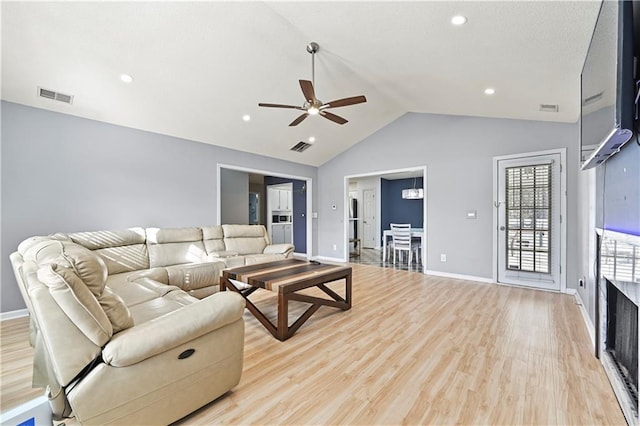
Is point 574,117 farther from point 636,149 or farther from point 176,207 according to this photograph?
point 176,207

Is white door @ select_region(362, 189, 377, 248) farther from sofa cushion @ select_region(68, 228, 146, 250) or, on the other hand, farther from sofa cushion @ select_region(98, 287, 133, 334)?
sofa cushion @ select_region(98, 287, 133, 334)

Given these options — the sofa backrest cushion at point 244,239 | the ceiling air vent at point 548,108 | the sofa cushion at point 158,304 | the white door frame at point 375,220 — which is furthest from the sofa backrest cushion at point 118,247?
the white door frame at point 375,220

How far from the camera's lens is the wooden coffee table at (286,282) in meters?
2.50

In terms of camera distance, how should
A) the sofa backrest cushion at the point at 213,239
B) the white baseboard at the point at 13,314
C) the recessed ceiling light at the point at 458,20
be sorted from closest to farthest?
the recessed ceiling light at the point at 458,20
the white baseboard at the point at 13,314
the sofa backrest cushion at the point at 213,239

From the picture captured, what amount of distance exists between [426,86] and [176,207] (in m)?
4.27

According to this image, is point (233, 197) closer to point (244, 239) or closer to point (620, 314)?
point (244, 239)

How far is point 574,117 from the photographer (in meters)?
3.73

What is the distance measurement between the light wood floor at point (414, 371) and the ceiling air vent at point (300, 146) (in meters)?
3.77

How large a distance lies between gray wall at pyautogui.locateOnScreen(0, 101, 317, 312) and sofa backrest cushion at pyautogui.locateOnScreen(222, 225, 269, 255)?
671 mm

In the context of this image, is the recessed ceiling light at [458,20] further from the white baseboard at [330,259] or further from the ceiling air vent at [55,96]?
the white baseboard at [330,259]

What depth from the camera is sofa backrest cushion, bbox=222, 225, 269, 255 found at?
4590 millimetres

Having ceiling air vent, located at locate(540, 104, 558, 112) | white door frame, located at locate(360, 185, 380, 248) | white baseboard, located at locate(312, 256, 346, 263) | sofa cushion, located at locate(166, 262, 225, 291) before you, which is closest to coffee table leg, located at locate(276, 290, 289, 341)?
sofa cushion, located at locate(166, 262, 225, 291)

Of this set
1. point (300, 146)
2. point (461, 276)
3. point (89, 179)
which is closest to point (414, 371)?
point (461, 276)

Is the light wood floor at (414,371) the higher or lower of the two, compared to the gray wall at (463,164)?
lower
